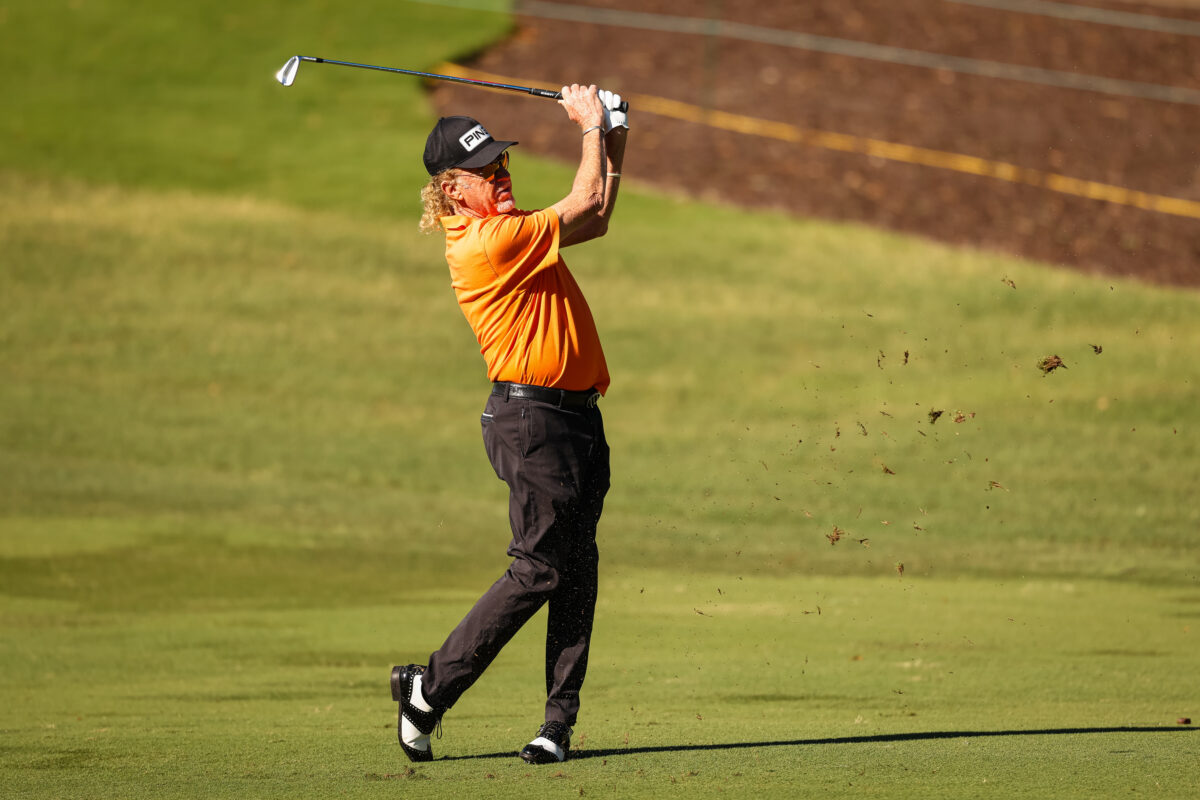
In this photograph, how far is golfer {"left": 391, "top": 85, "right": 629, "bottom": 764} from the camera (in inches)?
218

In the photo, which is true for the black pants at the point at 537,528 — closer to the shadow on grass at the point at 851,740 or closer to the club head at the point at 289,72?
the shadow on grass at the point at 851,740

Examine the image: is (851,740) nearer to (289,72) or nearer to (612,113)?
(612,113)

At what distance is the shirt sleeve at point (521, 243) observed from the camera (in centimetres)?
549

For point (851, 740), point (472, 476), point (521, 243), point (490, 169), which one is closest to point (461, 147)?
point (490, 169)

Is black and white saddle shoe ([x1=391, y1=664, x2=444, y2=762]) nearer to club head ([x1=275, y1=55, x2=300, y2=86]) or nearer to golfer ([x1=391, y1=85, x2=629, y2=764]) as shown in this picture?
golfer ([x1=391, y1=85, x2=629, y2=764])

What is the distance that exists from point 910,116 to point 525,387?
18.9 m

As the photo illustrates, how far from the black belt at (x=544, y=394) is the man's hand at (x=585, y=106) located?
96 centimetres

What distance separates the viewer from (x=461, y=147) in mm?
5609

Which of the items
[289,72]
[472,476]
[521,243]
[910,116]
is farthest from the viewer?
[910,116]

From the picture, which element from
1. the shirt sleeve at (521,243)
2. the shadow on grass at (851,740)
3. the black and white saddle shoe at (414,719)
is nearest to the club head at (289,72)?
the shirt sleeve at (521,243)

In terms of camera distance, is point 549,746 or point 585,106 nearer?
point 549,746

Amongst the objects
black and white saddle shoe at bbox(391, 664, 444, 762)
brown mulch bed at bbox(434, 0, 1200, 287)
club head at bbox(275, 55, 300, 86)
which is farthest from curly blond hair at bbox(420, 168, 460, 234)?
brown mulch bed at bbox(434, 0, 1200, 287)

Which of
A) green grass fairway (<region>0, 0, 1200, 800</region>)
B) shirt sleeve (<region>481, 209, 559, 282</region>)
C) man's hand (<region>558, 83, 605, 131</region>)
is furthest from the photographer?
green grass fairway (<region>0, 0, 1200, 800</region>)

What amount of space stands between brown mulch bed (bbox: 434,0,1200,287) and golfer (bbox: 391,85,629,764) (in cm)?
1528
